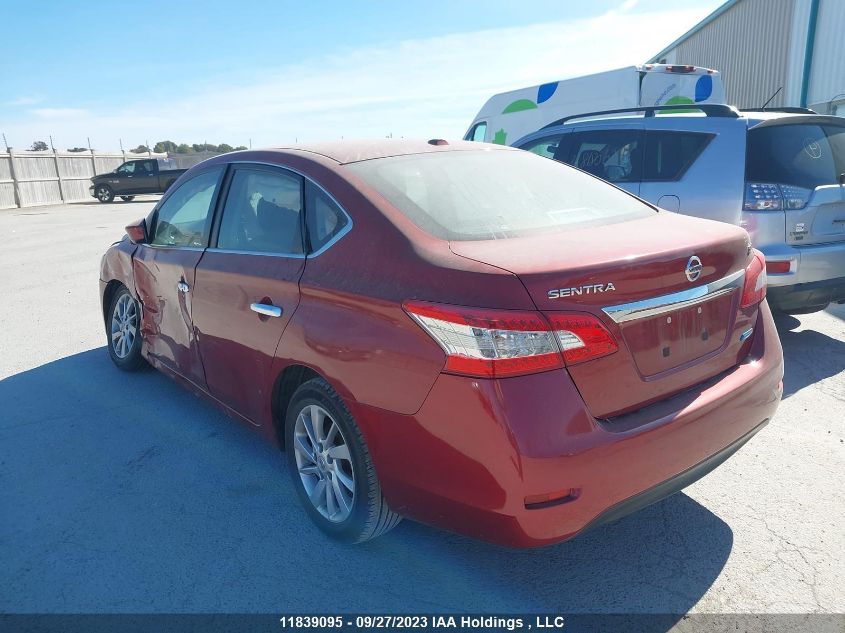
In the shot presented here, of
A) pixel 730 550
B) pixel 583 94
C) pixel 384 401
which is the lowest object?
pixel 730 550

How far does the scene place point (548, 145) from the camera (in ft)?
21.0

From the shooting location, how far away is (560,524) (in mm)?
2182

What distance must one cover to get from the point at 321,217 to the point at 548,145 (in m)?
4.07

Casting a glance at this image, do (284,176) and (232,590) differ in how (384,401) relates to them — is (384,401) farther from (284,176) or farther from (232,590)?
(284,176)

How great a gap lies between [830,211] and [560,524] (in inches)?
150

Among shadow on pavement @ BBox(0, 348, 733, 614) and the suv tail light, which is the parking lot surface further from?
the suv tail light

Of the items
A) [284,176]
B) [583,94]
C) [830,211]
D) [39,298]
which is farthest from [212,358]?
[583,94]

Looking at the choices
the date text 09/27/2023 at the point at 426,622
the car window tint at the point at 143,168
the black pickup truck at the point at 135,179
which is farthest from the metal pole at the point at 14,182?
the date text 09/27/2023 at the point at 426,622

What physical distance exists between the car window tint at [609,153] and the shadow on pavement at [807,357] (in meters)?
1.81

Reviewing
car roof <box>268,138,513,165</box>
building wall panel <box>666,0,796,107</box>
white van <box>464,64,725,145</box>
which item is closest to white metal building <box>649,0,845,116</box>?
building wall panel <box>666,0,796,107</box>

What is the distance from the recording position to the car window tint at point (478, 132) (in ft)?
44.5

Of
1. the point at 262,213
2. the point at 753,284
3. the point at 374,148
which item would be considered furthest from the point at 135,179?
the point at 753,284

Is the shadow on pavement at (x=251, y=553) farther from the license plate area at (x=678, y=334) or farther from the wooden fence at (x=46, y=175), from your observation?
the wooden fence at (x=46, y=175)

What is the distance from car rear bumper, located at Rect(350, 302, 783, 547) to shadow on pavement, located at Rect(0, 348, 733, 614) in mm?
425
